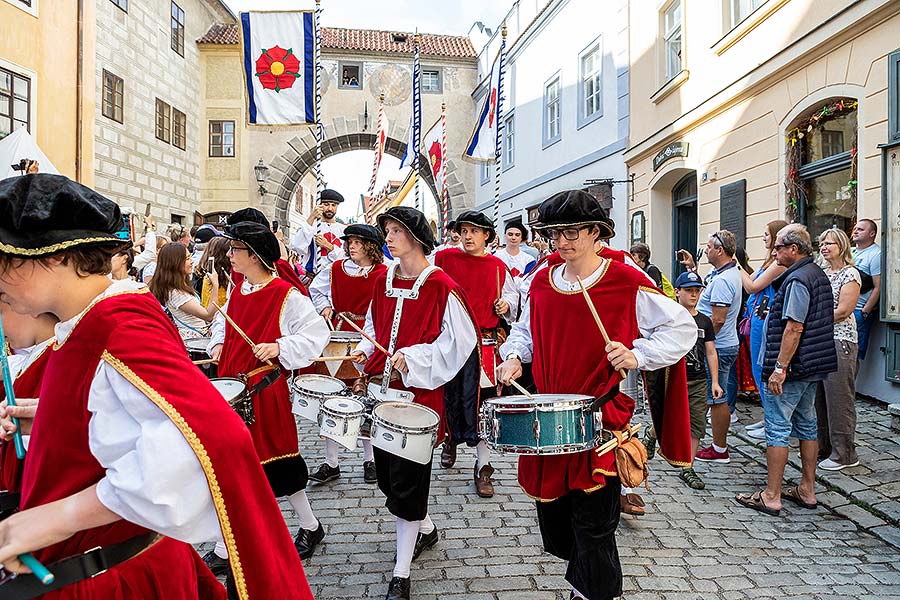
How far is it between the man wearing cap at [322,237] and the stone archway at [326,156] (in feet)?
44.4

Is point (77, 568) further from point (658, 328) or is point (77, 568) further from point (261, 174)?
point (261, 174)

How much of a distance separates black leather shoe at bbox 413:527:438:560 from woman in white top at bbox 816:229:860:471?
337 centimetres

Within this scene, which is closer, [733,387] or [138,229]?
[733,387]

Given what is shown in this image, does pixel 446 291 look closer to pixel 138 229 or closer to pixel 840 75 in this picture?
pixel 840 75

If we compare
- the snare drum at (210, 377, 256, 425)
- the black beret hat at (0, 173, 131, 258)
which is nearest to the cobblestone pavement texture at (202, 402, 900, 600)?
the snare drum at (210, 377, 256, 425)

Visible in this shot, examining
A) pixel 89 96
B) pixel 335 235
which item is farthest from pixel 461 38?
pixel 335 235

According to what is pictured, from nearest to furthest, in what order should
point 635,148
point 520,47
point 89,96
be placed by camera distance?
1. point 635,148
2. point 89,96
3. point 520,47

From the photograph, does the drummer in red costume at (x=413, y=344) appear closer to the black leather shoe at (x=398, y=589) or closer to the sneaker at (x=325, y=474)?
the black leather shoe at (x=398, y=589)

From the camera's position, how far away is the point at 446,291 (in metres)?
3.86

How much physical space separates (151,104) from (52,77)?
433 centimetres

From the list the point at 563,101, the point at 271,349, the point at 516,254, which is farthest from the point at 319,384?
the point at 563,101

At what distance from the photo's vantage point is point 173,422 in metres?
1.39

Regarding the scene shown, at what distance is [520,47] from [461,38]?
6.84 meters

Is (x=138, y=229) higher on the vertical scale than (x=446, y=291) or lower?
higher
